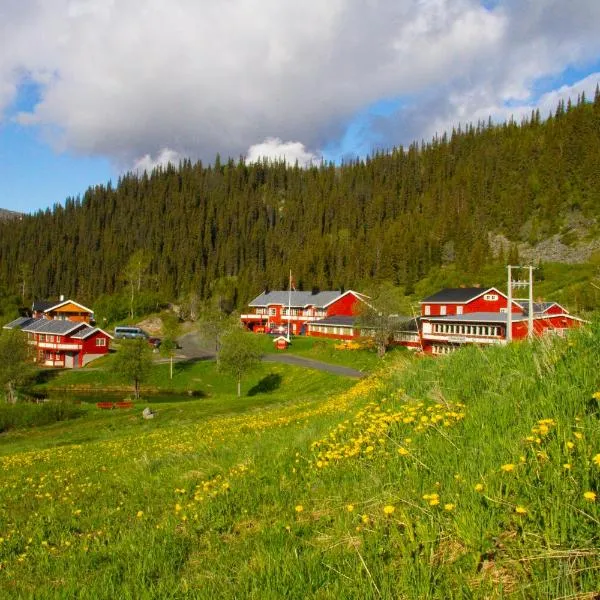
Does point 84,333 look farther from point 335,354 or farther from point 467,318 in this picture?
point 467,318

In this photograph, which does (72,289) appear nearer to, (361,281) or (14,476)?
(361,281)

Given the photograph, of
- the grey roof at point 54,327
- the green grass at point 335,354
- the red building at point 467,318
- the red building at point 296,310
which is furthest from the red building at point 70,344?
the red building at point 467,318

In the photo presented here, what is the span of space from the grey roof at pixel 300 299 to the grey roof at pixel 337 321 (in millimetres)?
7663

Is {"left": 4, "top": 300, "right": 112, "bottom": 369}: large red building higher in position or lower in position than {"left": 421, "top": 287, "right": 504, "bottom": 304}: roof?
lower

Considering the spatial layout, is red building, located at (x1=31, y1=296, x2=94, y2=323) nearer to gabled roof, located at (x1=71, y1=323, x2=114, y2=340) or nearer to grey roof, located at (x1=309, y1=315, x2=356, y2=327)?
gabled roof, located at (x1=71, y1=323, x2=114, y2=340)

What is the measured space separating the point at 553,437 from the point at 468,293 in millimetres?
73024

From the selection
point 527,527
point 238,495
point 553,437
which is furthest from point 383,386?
point 527,527

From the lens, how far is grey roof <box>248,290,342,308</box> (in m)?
107

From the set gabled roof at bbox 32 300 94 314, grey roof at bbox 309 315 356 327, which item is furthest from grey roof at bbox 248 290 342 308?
gabled roof at bbox 32 300 94 314

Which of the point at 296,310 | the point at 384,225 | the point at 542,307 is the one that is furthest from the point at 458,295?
the point at 384,225

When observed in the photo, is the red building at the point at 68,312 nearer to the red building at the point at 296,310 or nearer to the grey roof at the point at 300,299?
the red building at the point at 296,310

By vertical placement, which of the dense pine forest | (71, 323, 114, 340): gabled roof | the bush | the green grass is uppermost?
the dense pine forest

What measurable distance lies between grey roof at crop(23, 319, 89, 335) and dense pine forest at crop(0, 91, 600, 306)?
61627mm

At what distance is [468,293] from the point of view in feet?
246
